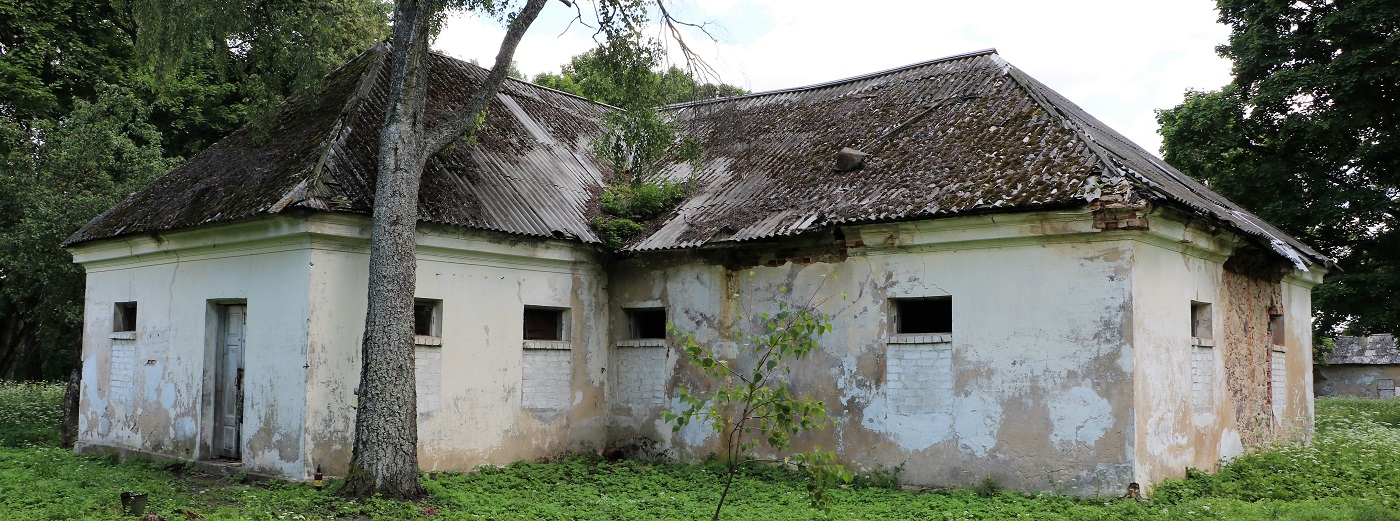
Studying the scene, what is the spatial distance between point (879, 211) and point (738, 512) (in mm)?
3320

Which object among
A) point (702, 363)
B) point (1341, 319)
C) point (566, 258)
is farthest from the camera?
point (1341, 319)

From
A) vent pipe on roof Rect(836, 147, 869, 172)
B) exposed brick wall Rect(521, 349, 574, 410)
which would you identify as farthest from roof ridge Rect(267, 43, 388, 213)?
vent pipe on roof Rect(836, 147, 869, 172)

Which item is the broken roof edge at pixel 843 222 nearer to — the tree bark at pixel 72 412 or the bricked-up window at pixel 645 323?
the bricked-up window at pixel 645 323

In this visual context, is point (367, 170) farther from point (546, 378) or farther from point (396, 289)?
point (546, 378)

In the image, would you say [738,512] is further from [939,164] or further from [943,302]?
[939,164]

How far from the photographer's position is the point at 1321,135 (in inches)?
767

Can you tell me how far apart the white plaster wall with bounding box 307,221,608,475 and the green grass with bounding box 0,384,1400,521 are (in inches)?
15.4

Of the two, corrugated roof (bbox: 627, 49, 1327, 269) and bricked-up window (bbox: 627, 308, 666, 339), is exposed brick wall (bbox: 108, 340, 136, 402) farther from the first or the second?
corrugated roof (bbox: 627, 49, 1327, 269)

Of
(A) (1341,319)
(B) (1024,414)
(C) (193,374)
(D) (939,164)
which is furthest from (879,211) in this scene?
(A) (1341,319)

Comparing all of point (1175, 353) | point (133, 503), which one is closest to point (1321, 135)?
point (1175, 353)

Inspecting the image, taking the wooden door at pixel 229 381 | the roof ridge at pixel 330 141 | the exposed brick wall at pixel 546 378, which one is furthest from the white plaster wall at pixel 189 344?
the exposed brick wall at pixel 546 378

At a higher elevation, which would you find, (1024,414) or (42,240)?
(42,240)

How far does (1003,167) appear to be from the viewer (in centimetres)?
984

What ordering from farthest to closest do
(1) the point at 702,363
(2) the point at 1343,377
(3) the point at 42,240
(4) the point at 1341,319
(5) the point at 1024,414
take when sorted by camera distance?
(2) the point at 1343,377 → (4) the point at 1341,319 → (3) the point at 42,240 → (5) the point at 1024,414 → (1) the point at 702,363
